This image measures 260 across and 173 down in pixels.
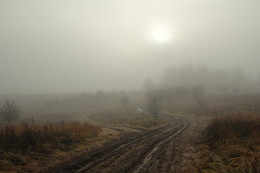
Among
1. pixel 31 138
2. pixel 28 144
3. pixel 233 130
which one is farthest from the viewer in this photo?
pixel 233 130

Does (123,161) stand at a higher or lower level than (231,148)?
lower

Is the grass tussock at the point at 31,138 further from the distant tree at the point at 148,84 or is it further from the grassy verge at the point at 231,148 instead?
the distant tree at the point at 148,84

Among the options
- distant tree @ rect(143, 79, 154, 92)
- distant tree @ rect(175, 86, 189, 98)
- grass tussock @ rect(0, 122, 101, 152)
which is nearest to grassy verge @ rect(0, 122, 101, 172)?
grass tussock @ rect(0, 122, 101, 152)

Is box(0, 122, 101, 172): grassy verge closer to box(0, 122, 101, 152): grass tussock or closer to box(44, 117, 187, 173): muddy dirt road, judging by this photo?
box(0, 122, 101, 152): grass tussock

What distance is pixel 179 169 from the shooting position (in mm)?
11117

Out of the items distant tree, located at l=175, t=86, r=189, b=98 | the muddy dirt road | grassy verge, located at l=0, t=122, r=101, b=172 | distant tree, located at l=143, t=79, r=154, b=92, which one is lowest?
the muddy dirt road

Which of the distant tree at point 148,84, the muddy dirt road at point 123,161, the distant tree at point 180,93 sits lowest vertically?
the muddy dirt road at point 123,161

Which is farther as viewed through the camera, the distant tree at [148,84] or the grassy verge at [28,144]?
the distant tree at [148,84]

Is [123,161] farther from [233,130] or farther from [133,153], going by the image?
[233,130]

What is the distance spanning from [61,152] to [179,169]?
10.1 meters

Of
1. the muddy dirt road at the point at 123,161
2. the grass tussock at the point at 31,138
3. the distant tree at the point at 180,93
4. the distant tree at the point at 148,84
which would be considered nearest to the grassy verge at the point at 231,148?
the muddy dirt road at the point at 123,161

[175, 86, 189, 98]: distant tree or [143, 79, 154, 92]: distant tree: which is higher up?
[143, 79, 154, 92]: distant tree

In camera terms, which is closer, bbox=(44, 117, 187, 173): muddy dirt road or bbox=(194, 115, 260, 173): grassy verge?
bbox=(194, 115, 260, 173): grassy verge

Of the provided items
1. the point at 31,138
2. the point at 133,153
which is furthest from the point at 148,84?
the point at 31,138
